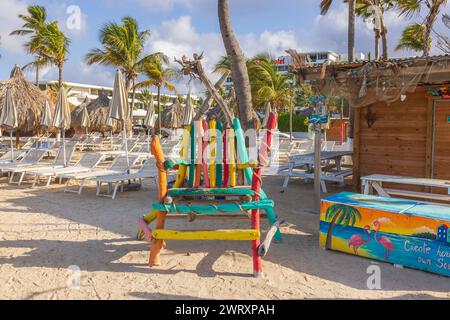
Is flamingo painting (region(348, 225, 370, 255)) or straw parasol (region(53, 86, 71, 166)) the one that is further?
straw parasol (region(53, 86, 71, 166))

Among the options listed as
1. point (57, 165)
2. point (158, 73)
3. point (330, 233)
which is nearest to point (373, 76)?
point (330, 233)

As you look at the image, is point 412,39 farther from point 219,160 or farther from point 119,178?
point 219,160

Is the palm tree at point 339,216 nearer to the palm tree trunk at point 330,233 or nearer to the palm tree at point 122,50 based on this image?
the palm tree trunk at point 330,233

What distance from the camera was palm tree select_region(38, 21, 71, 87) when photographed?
25.2 m

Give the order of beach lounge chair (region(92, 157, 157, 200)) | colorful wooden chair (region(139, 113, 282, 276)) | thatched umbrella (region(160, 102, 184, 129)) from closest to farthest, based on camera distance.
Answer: colorful wooden chair (region(139, 113, 282, 276)), beach lounge chair (region(92, 157, 157, 200)), thatched umbrella (region(160, 102, 184, 129))

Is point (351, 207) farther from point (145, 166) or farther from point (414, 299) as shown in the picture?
point (145, 166)

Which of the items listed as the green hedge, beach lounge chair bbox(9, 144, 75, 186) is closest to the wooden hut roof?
beach lounge chair bbox(9, 144, 75, 186)

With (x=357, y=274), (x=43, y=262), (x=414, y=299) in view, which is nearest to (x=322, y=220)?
(x=357, y=274)

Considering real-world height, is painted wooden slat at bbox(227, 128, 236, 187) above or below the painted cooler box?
above

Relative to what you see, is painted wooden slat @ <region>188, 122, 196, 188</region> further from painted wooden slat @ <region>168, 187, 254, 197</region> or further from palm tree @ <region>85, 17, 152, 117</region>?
palm tree @ <region>85, 17, 152, 117</region>

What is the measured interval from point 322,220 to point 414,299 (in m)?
1.53

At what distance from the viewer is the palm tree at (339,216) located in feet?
15.1

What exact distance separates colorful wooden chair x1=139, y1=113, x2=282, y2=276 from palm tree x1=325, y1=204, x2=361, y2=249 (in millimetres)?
691

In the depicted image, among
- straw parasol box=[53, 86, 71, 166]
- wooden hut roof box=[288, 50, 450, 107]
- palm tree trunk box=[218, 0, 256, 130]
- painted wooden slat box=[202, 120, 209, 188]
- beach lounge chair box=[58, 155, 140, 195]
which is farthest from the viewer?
straw parasol box=[53, 86, 71, 166]
